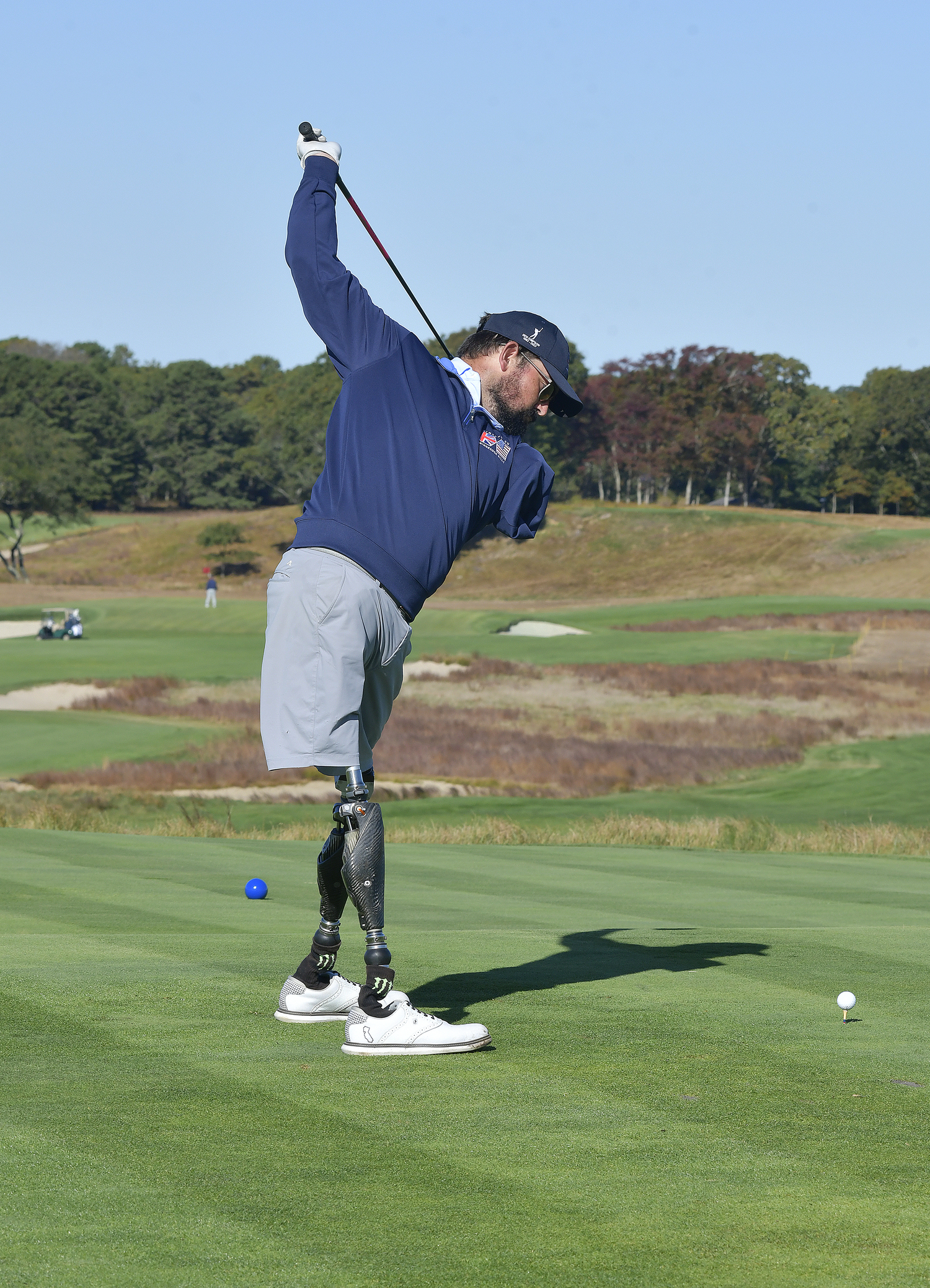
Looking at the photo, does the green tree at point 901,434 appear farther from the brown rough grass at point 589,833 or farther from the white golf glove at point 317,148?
the white golf glove at point 317,148

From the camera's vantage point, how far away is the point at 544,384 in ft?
18.0

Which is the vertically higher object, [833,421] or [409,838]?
[833,421]

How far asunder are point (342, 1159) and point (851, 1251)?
1.20m

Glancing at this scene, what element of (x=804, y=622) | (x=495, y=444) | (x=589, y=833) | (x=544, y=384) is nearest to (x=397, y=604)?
(x=495, y=444)

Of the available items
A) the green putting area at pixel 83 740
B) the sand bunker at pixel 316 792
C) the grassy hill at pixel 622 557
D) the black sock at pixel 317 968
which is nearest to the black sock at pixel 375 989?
the black sock at pixel 317 968

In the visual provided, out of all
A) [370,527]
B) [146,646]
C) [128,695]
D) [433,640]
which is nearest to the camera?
[370,527]

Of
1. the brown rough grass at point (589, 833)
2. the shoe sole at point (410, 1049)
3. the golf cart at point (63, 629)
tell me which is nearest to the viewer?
the shoe sole at point (410, 1049)

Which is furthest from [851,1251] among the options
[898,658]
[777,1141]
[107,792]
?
[898,658]

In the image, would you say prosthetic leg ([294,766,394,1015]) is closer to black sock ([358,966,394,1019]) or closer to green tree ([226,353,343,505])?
black sock ([358,966,394,1019])

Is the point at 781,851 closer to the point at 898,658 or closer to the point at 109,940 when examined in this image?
the point at 109,940

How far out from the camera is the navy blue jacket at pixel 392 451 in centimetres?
518

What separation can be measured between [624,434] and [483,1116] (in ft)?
366

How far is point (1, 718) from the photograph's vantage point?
1125 inches

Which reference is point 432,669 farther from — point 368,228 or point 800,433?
point 800,433
